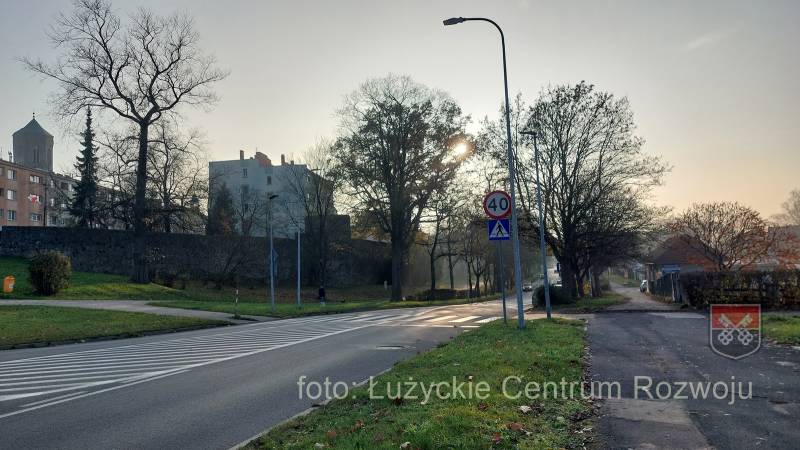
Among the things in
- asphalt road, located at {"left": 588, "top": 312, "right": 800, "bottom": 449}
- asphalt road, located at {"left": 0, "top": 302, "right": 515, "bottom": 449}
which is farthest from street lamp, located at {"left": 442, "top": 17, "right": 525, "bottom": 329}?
asphalt road, located at {"left": 588, "top": 312, "right": 800, "bottom": 449}

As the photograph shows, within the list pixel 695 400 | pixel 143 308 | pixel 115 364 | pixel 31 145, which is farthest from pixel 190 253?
pixel 31 145

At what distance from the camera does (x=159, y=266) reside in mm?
46312

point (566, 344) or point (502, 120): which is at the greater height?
point (502, 120)

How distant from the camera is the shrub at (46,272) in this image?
1148 inches

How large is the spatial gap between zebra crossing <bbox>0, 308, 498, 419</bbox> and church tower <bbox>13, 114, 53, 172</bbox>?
361 ft

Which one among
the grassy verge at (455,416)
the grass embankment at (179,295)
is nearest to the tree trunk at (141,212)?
the grass embankment at (179,295)

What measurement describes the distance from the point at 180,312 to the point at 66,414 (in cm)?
2037

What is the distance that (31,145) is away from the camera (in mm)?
106688

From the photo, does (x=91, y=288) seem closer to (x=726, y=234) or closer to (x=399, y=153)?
(x=399, y=153)

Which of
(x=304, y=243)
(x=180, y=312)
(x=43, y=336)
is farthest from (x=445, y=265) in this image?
(x=43, y=336)

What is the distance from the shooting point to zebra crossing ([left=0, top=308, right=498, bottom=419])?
842 cm

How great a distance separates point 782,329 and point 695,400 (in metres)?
8.12

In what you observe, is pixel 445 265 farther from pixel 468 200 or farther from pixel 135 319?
pixel 135 319

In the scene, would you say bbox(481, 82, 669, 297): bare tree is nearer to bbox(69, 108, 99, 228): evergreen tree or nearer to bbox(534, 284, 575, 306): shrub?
bbox(534, 284, 575, 306): shrub
